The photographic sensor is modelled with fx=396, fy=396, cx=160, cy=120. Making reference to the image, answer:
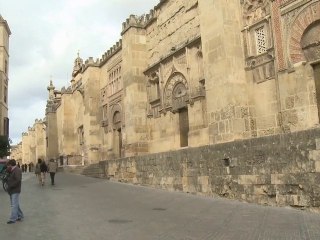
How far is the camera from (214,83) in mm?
12656

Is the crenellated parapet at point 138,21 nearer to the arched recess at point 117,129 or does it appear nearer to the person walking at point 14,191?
the arched recess at point 117,129

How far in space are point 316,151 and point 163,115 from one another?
10.0m

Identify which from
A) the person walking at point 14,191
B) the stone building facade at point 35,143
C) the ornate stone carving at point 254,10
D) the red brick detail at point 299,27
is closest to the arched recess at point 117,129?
the ornate stone carving at point 254,10

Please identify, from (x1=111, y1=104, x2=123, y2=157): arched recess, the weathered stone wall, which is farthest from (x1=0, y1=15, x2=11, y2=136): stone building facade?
the weathered stone wall

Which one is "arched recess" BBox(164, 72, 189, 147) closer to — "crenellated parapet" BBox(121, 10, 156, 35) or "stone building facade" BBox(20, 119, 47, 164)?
"crenellated parapet" BBox(121, 10, 156, 35)

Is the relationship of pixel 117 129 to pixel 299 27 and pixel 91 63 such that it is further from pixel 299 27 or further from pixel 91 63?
pixel 299 27

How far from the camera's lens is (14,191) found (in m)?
8.70

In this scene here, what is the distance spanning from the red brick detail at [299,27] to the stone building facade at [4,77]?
3448 centimetres

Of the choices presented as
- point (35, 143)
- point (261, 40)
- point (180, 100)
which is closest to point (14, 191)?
point (261, 40)

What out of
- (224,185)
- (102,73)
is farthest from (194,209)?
(102,73)

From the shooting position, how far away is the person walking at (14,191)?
841cm

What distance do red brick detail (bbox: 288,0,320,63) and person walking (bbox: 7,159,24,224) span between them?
7.54 m

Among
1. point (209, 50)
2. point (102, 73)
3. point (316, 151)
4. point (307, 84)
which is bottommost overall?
point (316, 151)

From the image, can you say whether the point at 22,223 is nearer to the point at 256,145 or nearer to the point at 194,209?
the point at 194,209
